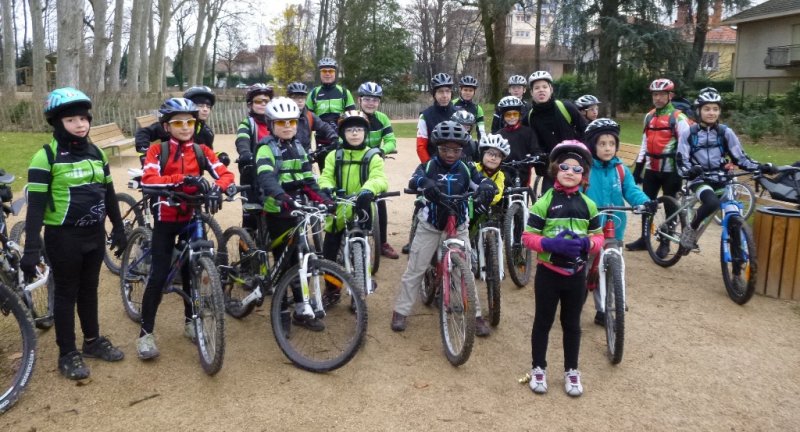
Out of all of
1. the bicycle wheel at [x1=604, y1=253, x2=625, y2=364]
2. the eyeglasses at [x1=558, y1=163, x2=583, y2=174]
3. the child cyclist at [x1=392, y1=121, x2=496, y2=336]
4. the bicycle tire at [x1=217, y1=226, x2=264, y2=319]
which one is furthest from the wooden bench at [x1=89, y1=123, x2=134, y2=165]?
the eyeglasses at [x1=558, y1=163, x2=583, y2=174]

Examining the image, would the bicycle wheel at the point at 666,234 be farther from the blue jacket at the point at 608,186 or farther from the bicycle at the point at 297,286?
the bicycle at the point at 297,286

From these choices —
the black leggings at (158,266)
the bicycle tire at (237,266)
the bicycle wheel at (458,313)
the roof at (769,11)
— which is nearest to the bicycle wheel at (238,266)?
the bicycle tire at (237,266)

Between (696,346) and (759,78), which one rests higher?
(759,78)

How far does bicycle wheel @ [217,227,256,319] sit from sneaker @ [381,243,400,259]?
6.66ft

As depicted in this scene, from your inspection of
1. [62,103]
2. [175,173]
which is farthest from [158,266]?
[62,103]

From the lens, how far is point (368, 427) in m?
3.76

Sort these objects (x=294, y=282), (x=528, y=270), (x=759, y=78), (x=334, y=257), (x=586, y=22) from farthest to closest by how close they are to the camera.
Answer: (x=759, y=78) < (x=586, y=22) < (x=528, y=270) < (x=334, y=257) < (x=294, y=282)

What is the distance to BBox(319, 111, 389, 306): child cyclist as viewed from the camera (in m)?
5.30

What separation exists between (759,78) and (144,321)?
38763 millimetres

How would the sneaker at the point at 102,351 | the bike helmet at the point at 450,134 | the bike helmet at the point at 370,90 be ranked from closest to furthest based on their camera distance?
the sneaker at the point at 102,351 → the bike helmet at the point at 450,134 → the bike helmet at the point at 370,90

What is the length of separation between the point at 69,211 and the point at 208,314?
1.10 meters

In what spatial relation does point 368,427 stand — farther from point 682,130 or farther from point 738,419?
point 682,130

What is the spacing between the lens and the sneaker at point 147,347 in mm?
4531

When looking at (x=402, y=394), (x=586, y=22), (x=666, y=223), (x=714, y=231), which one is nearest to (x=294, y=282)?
(x=402, y=394)
